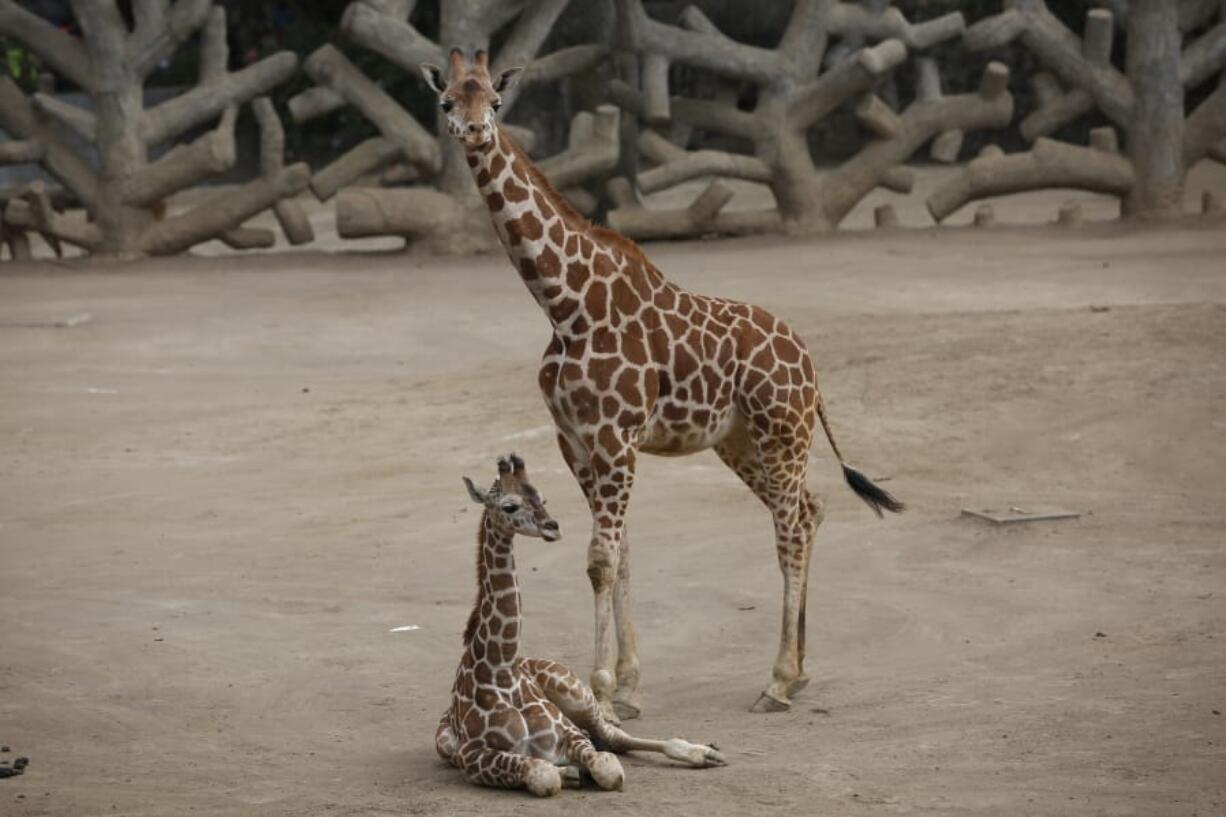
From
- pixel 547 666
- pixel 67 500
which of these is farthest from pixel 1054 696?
pixel 67 500

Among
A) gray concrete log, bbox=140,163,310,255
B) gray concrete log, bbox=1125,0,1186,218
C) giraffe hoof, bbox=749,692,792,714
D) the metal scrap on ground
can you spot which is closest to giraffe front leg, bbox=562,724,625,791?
giraffe hoof, bbox=749,692,792,714

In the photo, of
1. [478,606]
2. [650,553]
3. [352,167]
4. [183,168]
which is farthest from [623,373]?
[183,168]

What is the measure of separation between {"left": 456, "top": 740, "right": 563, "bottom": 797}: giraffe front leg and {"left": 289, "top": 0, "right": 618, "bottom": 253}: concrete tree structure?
12170 millimetres

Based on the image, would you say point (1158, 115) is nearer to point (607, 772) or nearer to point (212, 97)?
point (212, 97)

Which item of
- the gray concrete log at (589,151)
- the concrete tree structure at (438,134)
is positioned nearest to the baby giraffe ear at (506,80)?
the concrete tree structure at (438,134)

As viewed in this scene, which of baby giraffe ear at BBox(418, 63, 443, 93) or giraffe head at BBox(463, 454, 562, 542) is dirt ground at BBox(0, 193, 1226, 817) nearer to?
giraffe head at BBox(463, 454, 562, 542)

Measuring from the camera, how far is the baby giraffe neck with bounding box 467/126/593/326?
7.21 m

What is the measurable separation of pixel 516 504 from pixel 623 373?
110 centimetres

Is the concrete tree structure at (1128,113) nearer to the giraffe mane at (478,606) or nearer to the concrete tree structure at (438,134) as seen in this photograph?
the concrete tree structure at (438,134)

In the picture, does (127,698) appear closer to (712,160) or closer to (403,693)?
(403,693)

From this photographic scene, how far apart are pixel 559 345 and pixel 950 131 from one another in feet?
43.4

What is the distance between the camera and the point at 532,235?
7.23 m

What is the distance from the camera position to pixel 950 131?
19.8 meters

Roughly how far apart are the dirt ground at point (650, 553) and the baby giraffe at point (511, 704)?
9 cm
